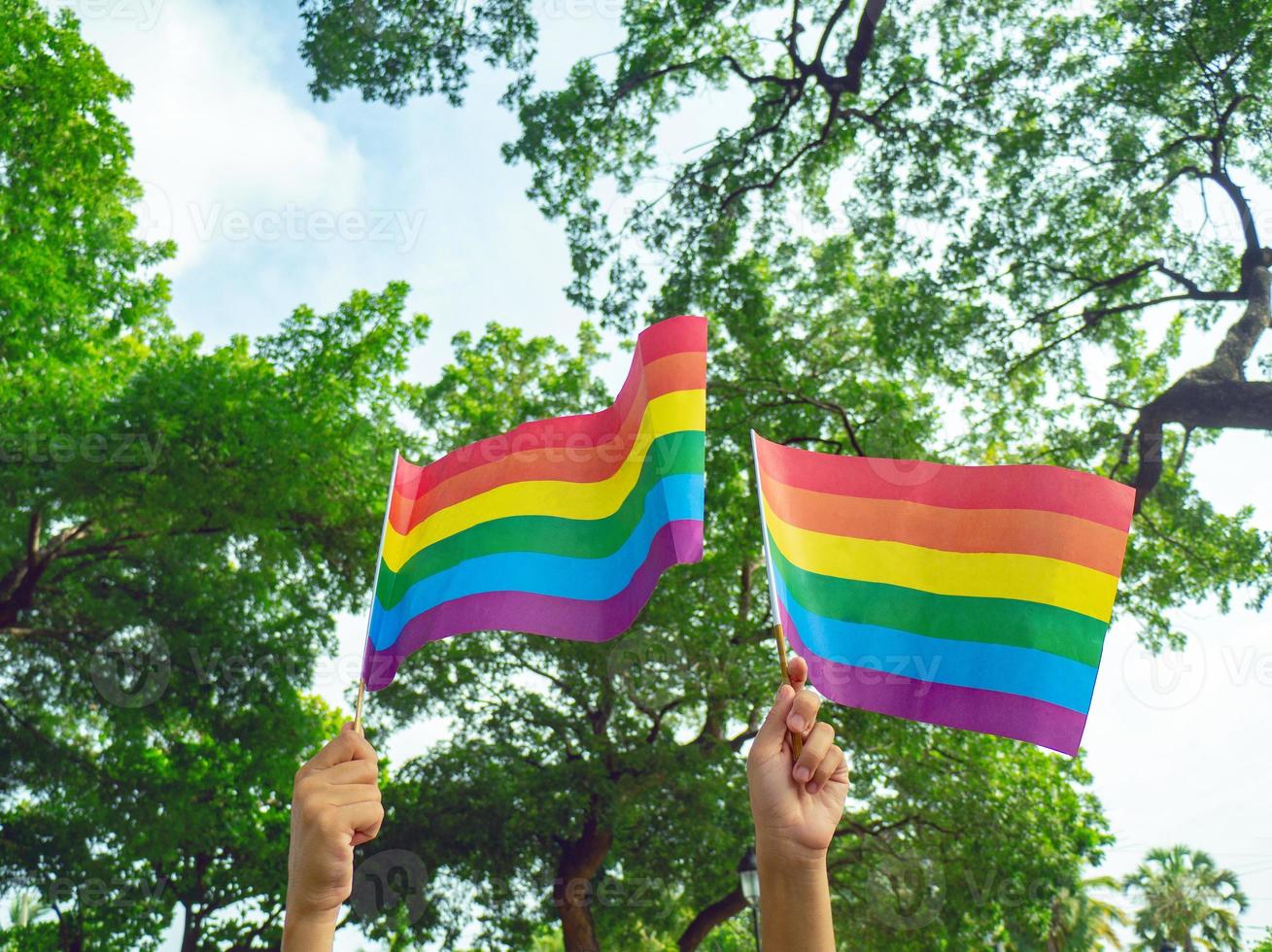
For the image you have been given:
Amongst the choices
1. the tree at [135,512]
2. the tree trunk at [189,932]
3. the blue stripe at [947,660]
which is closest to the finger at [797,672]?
the blue stripe at [947,660]

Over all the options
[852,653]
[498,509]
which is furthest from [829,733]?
[498,509]

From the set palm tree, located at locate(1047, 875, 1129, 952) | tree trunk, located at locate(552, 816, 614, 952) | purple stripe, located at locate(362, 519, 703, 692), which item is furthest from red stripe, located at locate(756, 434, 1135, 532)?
palm tree, located at locate(1047, 875, 1129, 952)

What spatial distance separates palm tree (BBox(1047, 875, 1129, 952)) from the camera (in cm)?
4406

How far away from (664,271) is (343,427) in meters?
4.51

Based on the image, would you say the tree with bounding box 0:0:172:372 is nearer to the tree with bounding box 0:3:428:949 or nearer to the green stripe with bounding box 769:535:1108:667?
the tree with bounding box 0:3:428:949

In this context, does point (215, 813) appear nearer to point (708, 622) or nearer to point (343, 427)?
point (343, 427)

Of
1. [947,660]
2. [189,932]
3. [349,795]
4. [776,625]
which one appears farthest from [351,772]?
[189,932]

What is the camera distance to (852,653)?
177 inches

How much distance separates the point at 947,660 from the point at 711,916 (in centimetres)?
1586

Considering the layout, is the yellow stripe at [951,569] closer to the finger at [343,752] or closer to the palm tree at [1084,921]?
the finger at [343,752]

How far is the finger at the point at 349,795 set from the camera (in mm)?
2744

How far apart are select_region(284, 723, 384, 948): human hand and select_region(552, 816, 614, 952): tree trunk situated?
15660 millimetres

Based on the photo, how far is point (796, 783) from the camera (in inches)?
108

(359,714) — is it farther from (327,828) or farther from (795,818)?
(795,818)
